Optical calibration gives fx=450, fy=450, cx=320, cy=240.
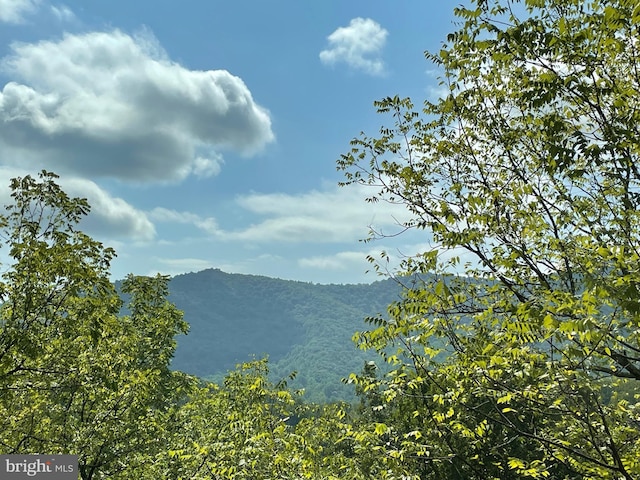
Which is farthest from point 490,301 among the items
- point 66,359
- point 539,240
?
point 66,359

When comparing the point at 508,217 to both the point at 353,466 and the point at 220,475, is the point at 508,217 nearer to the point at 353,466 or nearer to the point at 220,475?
the point at 353,466

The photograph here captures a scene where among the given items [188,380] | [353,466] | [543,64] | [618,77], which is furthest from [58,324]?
[188,380]

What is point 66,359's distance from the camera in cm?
1366

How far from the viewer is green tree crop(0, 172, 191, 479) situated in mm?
11188

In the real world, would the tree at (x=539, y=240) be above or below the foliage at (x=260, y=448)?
above

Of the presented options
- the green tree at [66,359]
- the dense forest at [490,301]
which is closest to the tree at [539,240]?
the dense forest at [490,301]

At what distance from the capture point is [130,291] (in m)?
30.7

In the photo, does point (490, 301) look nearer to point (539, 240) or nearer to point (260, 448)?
point (539, 240)

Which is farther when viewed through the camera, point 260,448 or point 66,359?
point 66,359

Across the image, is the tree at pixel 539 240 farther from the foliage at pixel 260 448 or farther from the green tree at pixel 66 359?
the green tree at pixel 66 359

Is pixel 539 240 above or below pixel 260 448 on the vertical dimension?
above

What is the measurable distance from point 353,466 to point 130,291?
23.2 meters

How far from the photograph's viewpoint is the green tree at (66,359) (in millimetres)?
11188

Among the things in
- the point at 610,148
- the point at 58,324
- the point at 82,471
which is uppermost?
the point at 610,148
